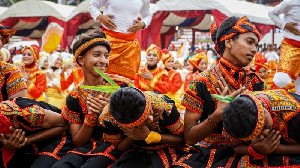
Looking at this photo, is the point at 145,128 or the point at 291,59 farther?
the point at 291,59

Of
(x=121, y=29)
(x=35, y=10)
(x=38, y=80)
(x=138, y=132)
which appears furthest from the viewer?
(x=35, y=10)

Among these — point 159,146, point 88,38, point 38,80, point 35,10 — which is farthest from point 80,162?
point 35,10

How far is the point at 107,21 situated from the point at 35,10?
18692mm

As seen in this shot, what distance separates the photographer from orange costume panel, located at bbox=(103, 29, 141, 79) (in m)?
5.54

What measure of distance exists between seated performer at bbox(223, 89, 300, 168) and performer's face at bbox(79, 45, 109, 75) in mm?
1218

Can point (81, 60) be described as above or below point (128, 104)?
above

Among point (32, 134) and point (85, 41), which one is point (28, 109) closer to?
point (32, 134)

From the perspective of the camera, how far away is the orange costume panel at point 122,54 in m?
5.54

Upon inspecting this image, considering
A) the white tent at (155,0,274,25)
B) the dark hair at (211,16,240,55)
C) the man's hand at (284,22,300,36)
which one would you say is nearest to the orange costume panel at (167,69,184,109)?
the man's hand at (284,22,300,36)

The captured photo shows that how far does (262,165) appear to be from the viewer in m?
2.94

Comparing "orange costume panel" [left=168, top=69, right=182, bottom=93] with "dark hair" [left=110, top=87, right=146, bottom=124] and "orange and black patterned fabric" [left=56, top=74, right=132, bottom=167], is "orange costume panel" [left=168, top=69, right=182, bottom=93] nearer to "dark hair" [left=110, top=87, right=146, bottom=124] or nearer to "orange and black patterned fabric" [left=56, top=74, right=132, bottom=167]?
"orange and black patterned fabric" [left=56, top=74, right=132, bottom=167]

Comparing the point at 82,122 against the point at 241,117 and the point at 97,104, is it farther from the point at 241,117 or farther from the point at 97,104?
the point at 241,117

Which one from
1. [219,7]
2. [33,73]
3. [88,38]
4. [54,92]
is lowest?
[54,92]

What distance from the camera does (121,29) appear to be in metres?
5.62
